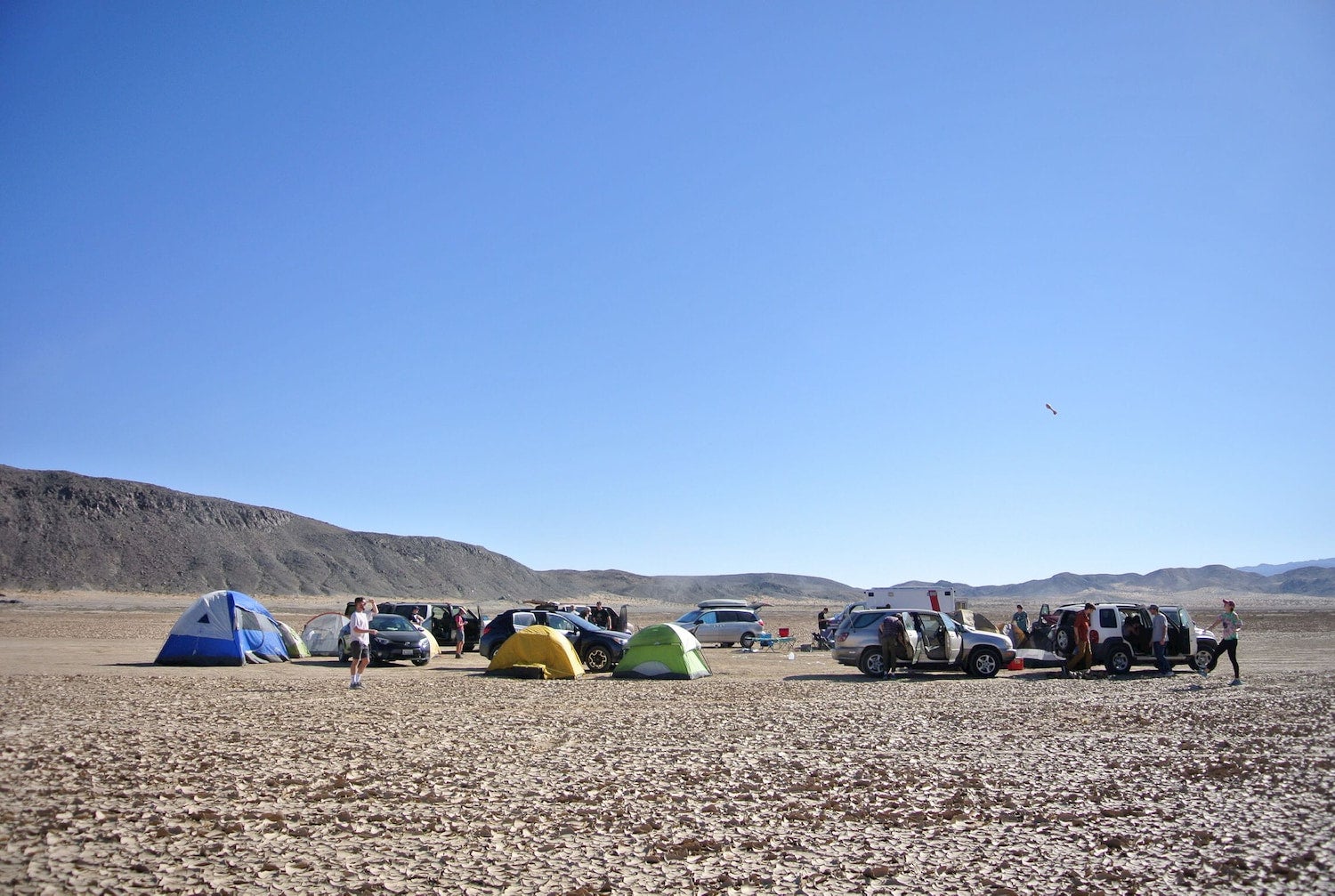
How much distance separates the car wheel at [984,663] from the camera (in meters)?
22.4

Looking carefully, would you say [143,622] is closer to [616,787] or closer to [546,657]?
[546,657]

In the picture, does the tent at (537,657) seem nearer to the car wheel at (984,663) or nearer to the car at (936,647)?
the car at (936,647)

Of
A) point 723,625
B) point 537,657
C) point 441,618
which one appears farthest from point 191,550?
point 537,657

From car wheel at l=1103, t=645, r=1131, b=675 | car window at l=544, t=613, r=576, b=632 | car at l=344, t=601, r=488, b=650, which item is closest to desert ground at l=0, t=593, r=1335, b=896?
car wheel at l=1103, t=645, r=1131, b=675

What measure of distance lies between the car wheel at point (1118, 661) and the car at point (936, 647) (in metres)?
2.66

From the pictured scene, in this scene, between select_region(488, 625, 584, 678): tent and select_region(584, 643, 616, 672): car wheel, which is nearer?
select_region(488, 625, 584, 678): tent

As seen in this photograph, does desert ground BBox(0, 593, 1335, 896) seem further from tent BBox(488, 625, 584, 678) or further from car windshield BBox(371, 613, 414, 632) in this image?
car windshield BBox(371, 613, 414, 632)

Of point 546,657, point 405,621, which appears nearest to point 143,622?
point 405,621

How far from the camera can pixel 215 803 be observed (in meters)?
8.01

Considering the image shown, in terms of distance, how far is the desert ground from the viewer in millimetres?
6449

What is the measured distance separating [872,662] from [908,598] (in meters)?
9.45

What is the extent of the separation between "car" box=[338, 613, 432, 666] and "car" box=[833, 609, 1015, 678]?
37.9ft

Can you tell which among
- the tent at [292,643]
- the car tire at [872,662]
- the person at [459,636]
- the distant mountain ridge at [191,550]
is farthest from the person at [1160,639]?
the distant mountain ridge at [191,550]

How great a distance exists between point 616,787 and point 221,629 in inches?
726
